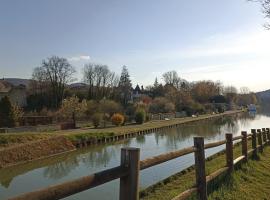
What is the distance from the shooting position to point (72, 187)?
2756mm

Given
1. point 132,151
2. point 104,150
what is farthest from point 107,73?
point 132,151

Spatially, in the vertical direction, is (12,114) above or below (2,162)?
above

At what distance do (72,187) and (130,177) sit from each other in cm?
86

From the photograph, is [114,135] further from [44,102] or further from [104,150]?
[44,102]

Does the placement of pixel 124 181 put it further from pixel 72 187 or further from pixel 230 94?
pixel 230 94

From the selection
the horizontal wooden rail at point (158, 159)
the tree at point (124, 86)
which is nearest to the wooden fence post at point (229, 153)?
the horizontal wooden rail at point (158, 159)

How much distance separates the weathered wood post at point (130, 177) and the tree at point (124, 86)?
76.4 meters

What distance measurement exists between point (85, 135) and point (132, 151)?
97.0 feet

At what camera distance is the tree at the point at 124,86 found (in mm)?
82912

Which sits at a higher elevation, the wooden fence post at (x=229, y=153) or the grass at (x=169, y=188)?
the wooden fence post at (x=229, y=153)

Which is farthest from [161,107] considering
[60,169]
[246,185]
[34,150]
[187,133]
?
[246,185]

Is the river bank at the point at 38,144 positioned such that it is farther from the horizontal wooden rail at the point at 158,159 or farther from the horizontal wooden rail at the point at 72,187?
the horizontal wooden rail at the point at 72,187

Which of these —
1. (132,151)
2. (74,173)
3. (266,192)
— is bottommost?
(74,173)

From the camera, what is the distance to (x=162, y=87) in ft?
336
